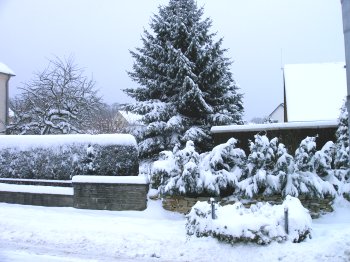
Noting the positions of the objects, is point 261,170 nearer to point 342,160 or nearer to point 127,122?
point 342,160

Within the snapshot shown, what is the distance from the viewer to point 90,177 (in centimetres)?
1101

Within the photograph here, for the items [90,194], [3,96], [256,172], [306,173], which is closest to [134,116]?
[3,96]

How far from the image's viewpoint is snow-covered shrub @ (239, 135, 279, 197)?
392 inches

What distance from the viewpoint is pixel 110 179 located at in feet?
35.5

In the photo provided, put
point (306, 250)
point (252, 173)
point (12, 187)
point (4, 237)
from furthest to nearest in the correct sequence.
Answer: point (12, 187)
point (252, 173)
point (4, 237)
point (306, 250)

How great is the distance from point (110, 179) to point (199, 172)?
2246 mm

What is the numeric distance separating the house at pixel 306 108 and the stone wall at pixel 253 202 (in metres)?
1.86

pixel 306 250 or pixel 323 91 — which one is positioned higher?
pixel 323 91

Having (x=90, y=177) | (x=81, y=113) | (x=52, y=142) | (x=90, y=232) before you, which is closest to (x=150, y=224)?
(x=90, y=232)

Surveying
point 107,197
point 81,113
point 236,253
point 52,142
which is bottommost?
point 236,253

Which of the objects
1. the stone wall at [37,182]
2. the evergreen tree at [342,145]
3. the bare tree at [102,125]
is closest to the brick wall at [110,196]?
the stone wall at [37,182]

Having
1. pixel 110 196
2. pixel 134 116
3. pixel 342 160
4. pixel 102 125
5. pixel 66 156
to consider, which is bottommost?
pixel 110 196

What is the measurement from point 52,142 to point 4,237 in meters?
4.16

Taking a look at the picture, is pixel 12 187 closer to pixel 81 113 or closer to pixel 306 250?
pixel 306 250
